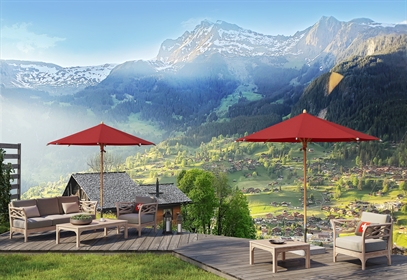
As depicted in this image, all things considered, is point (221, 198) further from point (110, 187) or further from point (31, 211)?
point (31, 211)

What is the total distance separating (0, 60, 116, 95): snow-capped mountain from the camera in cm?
6569

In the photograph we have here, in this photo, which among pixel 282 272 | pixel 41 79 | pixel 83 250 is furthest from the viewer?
pixel 41 79

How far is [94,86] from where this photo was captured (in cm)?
6731

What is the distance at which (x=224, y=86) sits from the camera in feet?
211

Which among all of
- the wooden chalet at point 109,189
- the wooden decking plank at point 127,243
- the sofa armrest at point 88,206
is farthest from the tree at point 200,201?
the wooden decking plank at point 127,243

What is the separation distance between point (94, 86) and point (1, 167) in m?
59.2

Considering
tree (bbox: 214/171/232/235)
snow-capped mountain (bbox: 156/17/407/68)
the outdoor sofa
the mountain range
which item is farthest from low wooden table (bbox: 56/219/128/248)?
snow-capped mountain (bbox: 156/17/407/68)

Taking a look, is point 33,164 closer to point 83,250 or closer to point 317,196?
point 317,196

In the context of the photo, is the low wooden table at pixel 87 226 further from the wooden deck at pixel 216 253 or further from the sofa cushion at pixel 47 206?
the sofa cushion at pixel 47 206

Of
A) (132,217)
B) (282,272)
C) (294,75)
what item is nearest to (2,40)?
(294,75)

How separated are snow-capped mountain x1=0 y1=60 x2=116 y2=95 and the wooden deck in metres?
62.4

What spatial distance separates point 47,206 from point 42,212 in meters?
0.16

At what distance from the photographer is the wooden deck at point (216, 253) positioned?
218 inches

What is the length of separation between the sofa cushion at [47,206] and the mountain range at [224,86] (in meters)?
44.0
